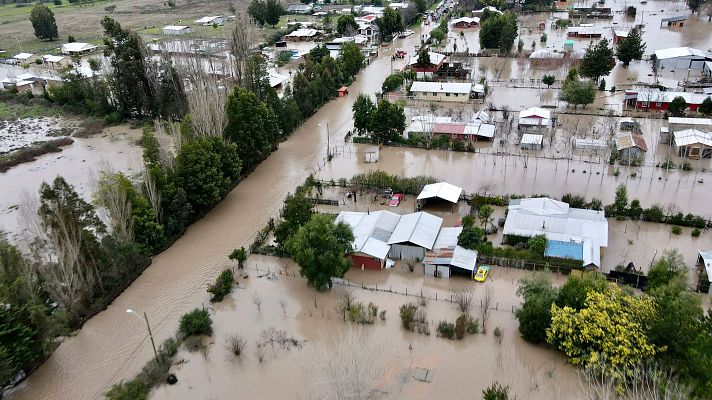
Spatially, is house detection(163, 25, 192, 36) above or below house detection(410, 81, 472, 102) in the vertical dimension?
above

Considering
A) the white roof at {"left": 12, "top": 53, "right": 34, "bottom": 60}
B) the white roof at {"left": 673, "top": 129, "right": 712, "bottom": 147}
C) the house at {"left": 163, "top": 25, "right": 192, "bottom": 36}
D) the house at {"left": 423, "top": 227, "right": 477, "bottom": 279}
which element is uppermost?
the house at {"left": 163, "top": 25, "right": 192, "bottom": 36}

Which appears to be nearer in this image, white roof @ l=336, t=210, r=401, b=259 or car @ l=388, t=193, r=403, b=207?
white roof @ l=336, t=210, r=401, b=259

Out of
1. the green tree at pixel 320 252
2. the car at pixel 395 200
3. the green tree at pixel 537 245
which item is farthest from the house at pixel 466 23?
the green tree at pixel 320 252

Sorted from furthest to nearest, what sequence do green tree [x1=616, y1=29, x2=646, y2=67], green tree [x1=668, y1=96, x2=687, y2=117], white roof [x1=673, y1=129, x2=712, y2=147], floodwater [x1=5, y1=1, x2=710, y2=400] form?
green tree [x1=616, y1=29, x2=646, y2=67]
green tree [x1=668, y1=96, x2=687, y2=117]
white roof [x1=673, y1=129, x2=712, y2=147]
floodwater [x1=5, y1=1, x2=710, y2=400]

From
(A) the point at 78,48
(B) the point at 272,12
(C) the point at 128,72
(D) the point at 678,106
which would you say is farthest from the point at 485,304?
(B) the point at 272,12

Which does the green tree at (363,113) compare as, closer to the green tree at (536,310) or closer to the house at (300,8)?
the green tree at (536,310)

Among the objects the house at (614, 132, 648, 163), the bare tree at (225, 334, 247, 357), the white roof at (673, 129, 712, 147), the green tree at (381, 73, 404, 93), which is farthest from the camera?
the green tree at (381, 73, 404, 93)

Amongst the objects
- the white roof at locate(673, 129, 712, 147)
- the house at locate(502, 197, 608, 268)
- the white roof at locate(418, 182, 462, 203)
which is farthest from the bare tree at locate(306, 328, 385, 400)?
the white roof at locate(673, 129, 712, 147)

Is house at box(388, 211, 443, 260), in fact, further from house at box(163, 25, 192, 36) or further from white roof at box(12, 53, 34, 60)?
white roof at box(12, 53, 34, 60)

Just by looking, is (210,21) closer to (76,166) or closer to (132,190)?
(76,166)
